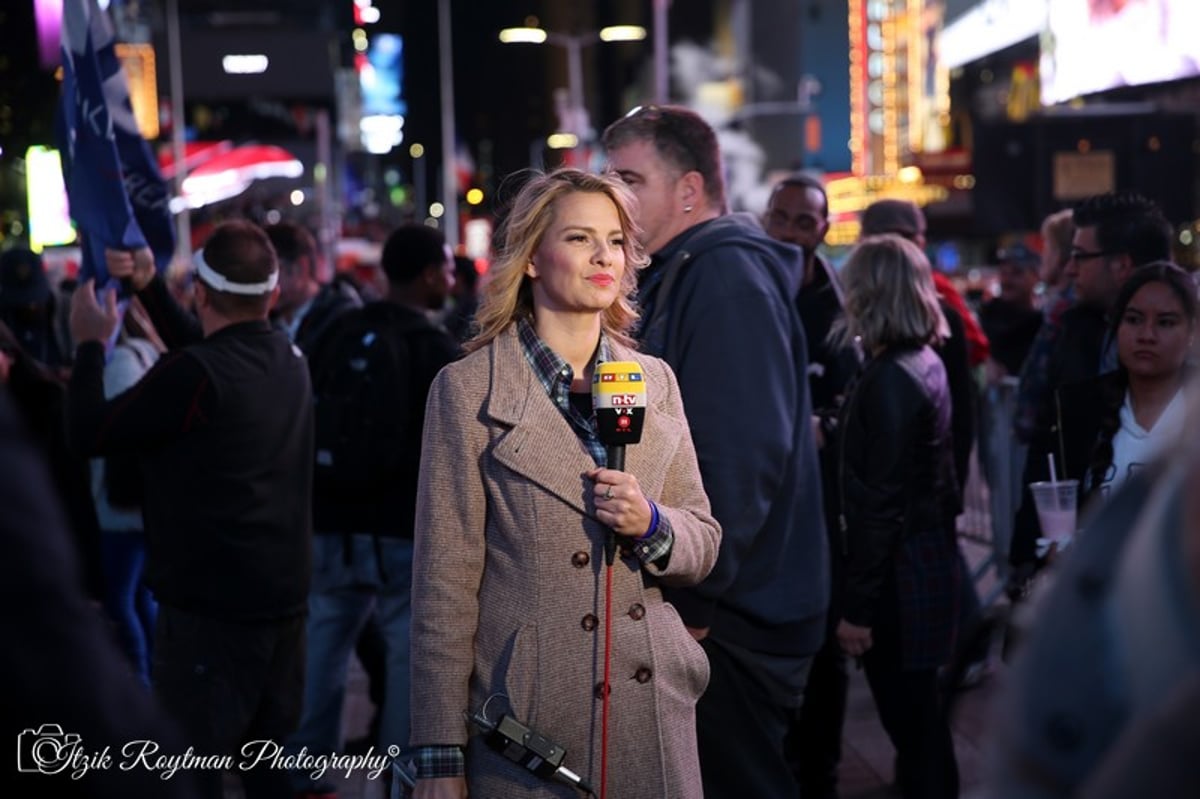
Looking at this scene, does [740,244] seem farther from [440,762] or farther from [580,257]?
[440,762]

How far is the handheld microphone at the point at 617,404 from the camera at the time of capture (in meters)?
3.74

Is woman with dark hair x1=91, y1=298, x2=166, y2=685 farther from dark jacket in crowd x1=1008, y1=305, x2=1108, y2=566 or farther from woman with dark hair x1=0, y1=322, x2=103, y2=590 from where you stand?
dark jacket in crowd x1=1008, y1=305, x2=1108, y2=566

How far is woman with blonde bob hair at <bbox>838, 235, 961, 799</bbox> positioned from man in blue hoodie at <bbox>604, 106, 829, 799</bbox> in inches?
42.3

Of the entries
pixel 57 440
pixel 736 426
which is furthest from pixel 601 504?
pixel 57 440

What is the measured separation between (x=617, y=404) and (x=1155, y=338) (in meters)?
2.14

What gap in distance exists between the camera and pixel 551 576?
3.81 m

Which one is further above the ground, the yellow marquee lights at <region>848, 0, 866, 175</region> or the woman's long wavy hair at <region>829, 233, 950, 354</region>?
the yellow marquee lights at <region>848, 0, 866, 175</region>

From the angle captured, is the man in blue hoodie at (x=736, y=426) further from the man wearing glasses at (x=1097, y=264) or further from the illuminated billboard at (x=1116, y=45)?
the illuminated billboard at (x=1116, y=45)

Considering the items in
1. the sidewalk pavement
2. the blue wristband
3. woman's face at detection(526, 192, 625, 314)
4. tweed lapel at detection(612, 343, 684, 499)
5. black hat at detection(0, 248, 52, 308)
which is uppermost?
woman's face at detection(526, 192, 625, 314)

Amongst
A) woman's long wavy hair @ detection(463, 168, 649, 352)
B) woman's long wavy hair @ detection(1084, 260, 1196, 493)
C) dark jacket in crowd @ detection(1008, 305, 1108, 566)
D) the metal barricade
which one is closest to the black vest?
woman's long wavy hair @ detection(463, 168, 649, 352)

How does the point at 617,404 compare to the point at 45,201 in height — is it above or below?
below

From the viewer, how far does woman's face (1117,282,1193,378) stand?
203 inches

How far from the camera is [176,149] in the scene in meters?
50.8

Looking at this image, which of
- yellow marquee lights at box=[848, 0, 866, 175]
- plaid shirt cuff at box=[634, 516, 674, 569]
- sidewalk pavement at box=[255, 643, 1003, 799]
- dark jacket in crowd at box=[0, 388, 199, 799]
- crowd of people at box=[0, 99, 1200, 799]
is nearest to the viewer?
dark jacket in crowd at box=[0, 388, 199, 799]
